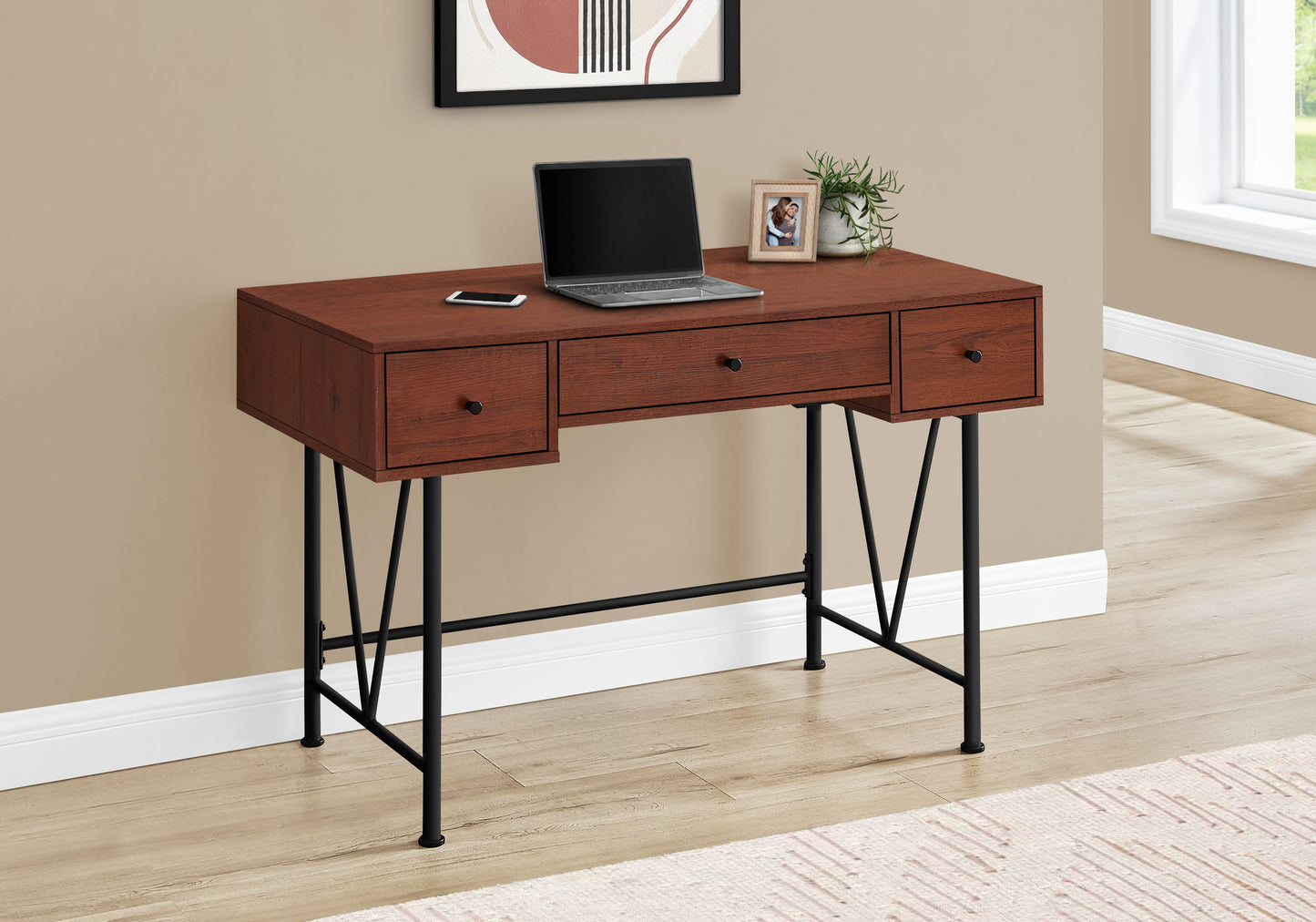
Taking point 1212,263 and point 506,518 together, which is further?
point 1212,263

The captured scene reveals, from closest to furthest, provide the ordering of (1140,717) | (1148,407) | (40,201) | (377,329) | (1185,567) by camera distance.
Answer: (377,329)
(40,201)
(1140,717)
(1185,567)
(1148,407)

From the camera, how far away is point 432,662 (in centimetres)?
271

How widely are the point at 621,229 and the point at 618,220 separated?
16 millimetres

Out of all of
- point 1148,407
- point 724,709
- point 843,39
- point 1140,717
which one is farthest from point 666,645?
point 1148,407

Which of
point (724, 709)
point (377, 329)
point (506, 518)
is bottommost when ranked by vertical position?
point (724, 709)

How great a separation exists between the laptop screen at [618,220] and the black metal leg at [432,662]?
52cm

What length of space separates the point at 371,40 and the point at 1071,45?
148 cm

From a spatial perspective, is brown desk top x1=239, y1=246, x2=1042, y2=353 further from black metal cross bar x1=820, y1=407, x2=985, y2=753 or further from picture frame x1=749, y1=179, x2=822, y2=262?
black metal cross bar x1=820, y1=407, x2=985, y2=753

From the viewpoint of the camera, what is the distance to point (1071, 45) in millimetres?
3664

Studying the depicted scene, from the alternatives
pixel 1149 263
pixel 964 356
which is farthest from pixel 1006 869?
pixel 1149 263

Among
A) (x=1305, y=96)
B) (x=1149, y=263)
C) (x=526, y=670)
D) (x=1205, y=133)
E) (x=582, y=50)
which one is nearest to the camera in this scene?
(x=582, y=50)

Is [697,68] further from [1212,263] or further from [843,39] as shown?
[1212,263]

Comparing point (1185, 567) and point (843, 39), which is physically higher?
point (843, 39)

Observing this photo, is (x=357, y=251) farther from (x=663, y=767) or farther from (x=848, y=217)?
(x=663, y=767)
